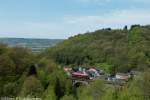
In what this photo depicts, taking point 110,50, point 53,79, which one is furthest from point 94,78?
point 110,50

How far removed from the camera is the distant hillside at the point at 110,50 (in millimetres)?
50188

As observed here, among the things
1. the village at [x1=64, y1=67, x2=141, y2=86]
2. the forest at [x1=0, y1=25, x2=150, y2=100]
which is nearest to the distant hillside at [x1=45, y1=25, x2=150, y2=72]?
the forest at [x1=0, y1=25, x2=150, y2=100]

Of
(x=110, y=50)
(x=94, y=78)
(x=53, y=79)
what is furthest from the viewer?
(x=110, y=50)

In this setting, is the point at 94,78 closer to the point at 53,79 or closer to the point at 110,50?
the point at 53,79

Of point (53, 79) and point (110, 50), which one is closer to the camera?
point (53, 79)

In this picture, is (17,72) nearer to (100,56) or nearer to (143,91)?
(143,91)

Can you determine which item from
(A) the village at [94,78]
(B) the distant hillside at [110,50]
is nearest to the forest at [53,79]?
(B) the distant hillside at [110,50]

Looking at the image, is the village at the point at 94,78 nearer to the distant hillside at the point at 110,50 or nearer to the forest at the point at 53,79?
the forest at the point at 53,79

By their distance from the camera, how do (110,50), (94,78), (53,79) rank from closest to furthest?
(53,79) → (94,78) → (110,50)

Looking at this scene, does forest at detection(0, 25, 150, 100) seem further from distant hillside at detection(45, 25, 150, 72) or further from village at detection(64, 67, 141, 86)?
village at detection(64, 67, 141, 86)

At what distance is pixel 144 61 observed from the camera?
4819 centimetres

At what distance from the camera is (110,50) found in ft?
186

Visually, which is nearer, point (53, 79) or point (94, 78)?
point (53, 79)

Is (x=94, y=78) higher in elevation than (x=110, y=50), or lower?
lower
